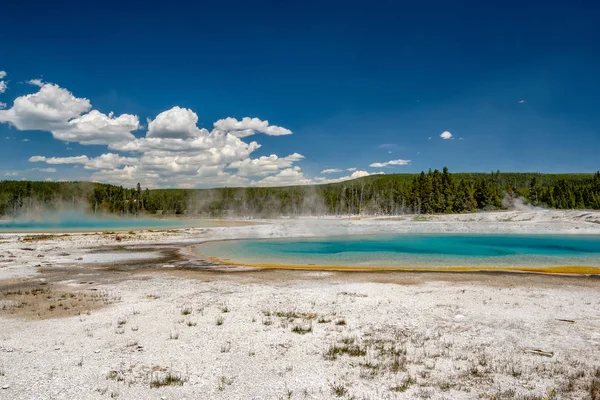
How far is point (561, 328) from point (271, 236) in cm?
4558

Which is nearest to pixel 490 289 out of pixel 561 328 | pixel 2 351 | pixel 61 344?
pixel 561 328

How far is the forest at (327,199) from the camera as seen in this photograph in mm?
106875

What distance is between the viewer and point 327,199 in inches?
6132

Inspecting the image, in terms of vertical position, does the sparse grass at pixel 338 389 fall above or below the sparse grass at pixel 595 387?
below

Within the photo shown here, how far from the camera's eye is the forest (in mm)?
106875

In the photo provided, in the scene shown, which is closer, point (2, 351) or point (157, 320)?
point (2, 351)

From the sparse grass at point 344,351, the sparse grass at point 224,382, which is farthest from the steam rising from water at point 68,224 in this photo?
the sparse grass at point 344,351

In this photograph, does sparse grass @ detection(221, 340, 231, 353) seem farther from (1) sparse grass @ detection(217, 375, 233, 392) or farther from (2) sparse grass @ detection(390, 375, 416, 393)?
(2) sparse grass @ detection(390, 375, 416, 393)

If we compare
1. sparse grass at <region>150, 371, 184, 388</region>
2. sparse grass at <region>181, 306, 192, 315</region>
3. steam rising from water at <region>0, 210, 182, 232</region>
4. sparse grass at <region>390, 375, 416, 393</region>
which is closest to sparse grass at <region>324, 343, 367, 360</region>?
sparse grass at <region>390, 375, 416, 393</region>

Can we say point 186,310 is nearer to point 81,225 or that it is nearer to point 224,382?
point 224,382

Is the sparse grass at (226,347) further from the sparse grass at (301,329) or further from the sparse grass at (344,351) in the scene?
the sparse grass at (344,351)

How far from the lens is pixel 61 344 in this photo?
33.2ft

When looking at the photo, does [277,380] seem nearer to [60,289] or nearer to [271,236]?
[60,289]

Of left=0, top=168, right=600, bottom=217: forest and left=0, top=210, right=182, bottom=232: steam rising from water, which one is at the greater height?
left=0, top=168, right=600, bottom=217: forest
